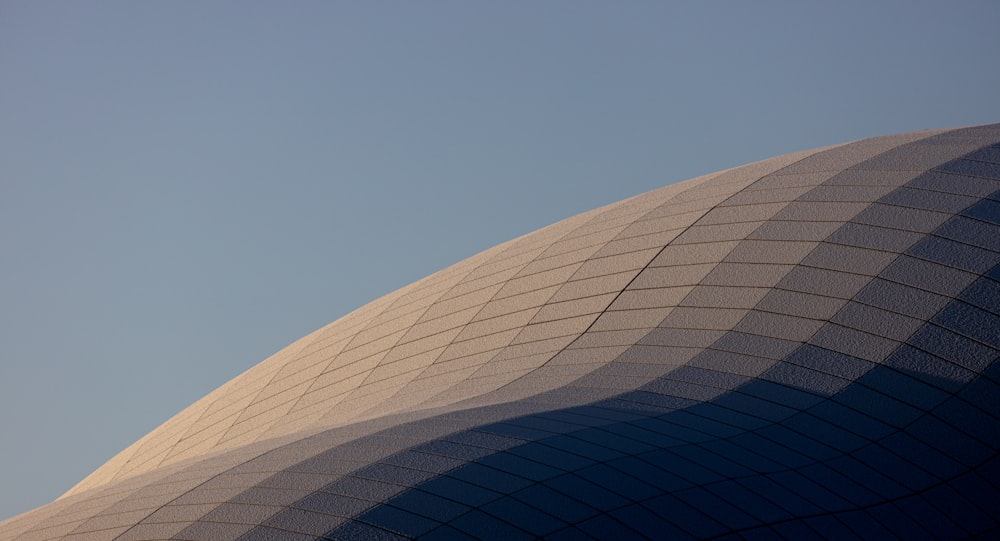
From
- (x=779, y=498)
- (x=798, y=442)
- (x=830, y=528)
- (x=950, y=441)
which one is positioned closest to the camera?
(x=830, y=528)

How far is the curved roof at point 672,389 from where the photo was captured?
75.3 ft

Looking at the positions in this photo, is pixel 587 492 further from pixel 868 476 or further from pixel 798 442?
pixel 868 476

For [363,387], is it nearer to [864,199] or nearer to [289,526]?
[864,199]

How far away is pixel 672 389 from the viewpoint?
3112 cm

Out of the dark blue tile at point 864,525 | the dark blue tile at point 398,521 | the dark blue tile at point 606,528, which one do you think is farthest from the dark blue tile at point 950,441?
the dark blue tile at point 398,521

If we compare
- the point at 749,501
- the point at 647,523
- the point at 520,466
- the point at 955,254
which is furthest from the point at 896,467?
the point at 955,254

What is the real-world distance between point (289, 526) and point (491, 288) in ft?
81.9

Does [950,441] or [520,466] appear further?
[950,441]

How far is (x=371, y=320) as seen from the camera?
52000 millimetres

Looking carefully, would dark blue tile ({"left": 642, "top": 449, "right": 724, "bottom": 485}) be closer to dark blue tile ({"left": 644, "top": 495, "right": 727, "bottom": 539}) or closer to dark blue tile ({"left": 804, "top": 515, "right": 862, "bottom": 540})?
dark blue tile ({"left": 644, "top": 495, "right": 727, "bottom": 539})

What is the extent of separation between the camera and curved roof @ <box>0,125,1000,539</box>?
22.9m

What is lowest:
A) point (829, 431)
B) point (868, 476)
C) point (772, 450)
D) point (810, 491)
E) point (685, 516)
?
point (868, 476)

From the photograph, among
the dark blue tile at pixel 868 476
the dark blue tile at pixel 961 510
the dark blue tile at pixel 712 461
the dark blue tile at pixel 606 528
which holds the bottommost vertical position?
the dark blue tile at pixel 961 510

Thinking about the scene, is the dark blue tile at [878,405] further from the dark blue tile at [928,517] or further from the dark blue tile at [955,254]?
the dark blue tile at [955,254]
